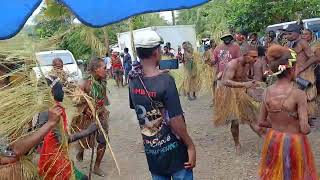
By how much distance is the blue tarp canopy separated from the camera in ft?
9.07

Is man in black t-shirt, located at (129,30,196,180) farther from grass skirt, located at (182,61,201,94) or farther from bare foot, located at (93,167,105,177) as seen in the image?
grass skirt, located at (182,61,201,94)

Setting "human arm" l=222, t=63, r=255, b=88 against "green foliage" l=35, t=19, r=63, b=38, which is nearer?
"green foliage" l=35, t=19, r=63, b=38

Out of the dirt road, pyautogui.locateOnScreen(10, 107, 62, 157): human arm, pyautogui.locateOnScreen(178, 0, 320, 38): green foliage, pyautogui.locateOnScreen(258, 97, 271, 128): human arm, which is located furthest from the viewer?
pyautogui.locateOnScreen(178, 0, 320, 38): green foliage

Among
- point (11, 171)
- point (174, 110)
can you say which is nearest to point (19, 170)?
point (11, 171)

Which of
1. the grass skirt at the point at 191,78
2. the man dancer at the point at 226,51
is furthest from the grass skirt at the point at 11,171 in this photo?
the grass skirt at the point at 191,78

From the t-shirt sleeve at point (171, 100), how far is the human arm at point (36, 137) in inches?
27.9

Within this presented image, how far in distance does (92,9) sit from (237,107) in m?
3.58

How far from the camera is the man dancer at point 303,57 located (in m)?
6.66

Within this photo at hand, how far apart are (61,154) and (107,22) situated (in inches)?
37.1

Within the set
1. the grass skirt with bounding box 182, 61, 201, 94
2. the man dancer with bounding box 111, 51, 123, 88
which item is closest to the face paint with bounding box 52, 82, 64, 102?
the grass skirt with bounding box 182, 61, 201, 94

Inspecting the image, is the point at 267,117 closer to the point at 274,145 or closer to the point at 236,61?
the point at 274,145

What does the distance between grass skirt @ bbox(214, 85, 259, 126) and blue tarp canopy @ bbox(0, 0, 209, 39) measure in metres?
3.16

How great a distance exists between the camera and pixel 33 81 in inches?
118

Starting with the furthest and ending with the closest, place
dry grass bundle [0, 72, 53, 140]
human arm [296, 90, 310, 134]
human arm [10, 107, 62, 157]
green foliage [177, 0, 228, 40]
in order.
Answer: green foliage [177, 0, 228, 40] → human arm [296, 90, 310, 134] → dry grass bundle [0, 72, 53, 140] → human arm [10, 107, 62, 157]
